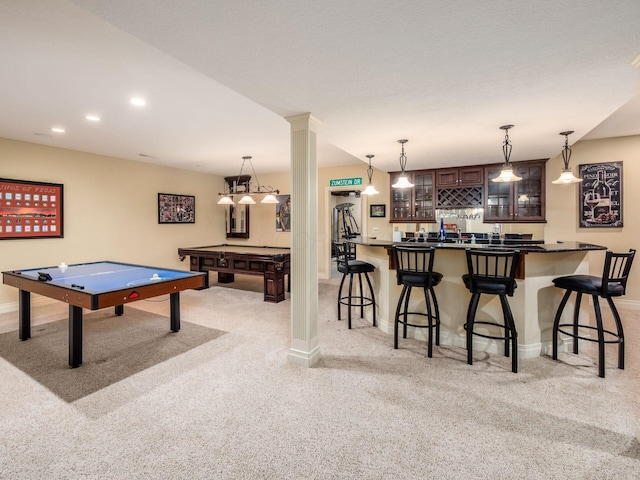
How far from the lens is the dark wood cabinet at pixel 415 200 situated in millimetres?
5832

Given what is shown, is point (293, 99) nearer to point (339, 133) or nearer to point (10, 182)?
point (339, 133)

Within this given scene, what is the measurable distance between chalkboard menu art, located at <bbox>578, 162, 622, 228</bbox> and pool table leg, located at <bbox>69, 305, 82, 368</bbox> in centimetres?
655

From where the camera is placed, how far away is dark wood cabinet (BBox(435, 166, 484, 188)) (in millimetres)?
5395

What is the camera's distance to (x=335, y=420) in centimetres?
206

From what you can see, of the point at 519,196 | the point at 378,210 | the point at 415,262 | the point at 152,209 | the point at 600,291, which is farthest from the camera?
the point at 378,210

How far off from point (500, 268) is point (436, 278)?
693 millimetres

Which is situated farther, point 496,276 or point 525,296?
point 525,296

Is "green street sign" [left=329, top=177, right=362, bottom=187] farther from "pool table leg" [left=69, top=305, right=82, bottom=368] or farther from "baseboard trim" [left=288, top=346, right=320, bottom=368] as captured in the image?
"pool table leg" [left=69, top=305, right=82, bottom=368]

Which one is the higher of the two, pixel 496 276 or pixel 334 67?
pixel 334 67

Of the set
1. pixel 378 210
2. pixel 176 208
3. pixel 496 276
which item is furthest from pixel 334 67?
pixel 176 208

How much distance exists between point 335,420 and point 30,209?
5.35m

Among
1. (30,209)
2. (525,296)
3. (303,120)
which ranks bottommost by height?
(525,296)

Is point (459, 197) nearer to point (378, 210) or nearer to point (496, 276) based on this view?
point (378, 210)

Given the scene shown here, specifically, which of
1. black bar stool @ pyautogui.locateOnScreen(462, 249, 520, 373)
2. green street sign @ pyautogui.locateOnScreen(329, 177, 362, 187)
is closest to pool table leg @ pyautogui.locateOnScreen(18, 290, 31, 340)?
black bar stool @ pyautogui.locateOnScreen(462, 249, 520, 373)
